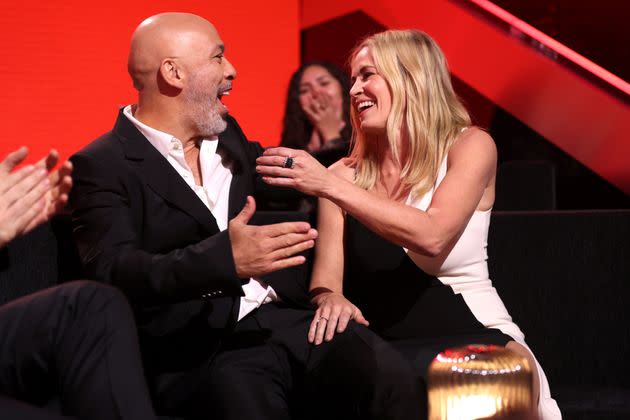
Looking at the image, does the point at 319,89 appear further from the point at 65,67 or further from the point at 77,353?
the point at 77,353

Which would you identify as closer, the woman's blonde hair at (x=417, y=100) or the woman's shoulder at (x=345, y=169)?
the woman's blonde hair at (x=417, y=100)

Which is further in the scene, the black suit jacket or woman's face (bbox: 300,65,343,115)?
woman's face (bbox: 300,65,343,115)

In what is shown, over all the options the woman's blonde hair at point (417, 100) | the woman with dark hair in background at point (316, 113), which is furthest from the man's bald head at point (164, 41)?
the woman with dark hair in background at point (316, 113)

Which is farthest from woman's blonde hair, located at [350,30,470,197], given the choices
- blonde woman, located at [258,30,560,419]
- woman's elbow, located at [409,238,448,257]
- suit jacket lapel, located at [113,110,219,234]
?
suit jacket lapel, located at [113,110,219,234]

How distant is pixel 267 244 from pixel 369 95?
Result: 0.73 meters

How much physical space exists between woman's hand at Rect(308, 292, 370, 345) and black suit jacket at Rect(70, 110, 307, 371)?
0.55 ft

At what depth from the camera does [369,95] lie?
2.28 metres

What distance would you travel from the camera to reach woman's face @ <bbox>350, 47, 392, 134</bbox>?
7.40 ft

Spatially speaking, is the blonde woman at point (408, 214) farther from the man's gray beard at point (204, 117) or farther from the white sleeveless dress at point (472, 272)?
the man's gray beard at point (204, 117)

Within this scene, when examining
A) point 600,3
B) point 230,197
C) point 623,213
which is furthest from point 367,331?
point 600,3

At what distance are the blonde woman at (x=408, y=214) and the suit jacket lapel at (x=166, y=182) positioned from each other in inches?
8.3

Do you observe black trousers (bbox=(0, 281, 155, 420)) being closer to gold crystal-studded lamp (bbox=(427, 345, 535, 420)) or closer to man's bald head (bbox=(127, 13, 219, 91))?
gold crystal-studded lamp (bbox=(427, 345, 535, 420))

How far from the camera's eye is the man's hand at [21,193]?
5.21ft

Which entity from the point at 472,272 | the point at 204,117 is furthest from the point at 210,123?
the point at 472,272
